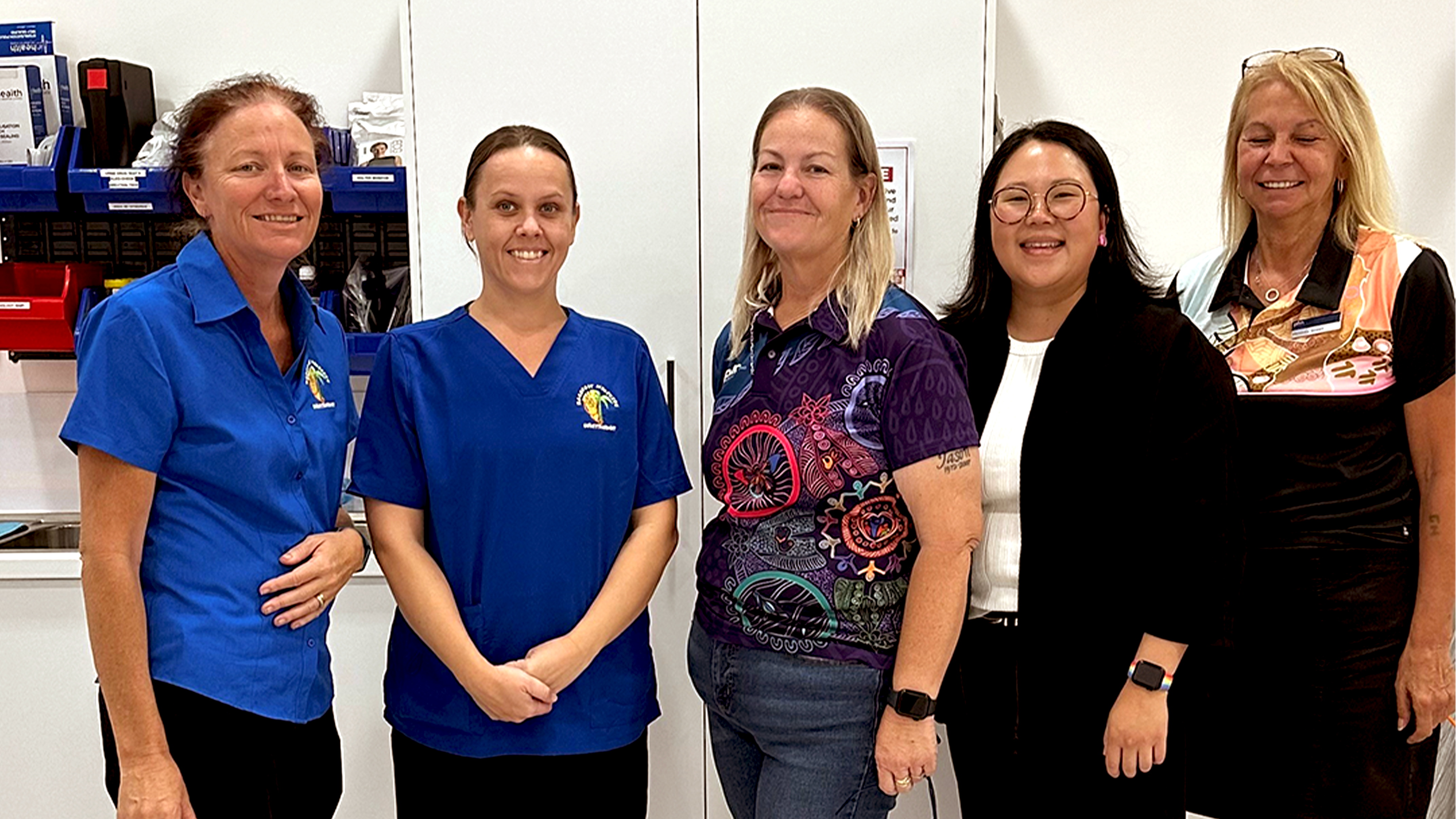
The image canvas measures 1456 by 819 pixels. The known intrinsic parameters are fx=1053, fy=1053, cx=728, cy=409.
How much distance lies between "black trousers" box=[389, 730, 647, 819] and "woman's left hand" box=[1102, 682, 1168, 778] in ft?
2.34

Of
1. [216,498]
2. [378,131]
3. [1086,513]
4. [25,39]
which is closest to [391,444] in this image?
[216,498]

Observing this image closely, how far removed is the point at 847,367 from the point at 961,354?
18cm

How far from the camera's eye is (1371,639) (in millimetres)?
1623

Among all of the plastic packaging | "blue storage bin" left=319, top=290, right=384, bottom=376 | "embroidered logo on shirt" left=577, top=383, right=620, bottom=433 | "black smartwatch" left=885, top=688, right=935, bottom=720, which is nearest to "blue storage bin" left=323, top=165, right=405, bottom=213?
the plastic packaging

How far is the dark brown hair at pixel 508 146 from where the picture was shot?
60.3 inches

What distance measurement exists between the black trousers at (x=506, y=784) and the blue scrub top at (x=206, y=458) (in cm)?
21

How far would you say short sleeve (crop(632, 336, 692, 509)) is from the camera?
1632 millimetres

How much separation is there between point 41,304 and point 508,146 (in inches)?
64.5

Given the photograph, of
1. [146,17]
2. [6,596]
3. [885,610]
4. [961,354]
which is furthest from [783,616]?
[146,17]

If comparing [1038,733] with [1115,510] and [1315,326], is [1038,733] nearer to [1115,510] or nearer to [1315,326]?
[1115,510]

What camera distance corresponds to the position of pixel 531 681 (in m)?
1.48

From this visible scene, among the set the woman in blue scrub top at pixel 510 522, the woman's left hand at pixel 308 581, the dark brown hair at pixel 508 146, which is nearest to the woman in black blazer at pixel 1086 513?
the woman in blue scrub top at pixel 510 522

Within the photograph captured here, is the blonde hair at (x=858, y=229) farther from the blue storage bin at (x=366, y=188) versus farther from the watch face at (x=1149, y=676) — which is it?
the blue storage bin at (x=366, y=188)

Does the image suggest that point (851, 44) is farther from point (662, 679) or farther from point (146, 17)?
point (146, 17)
